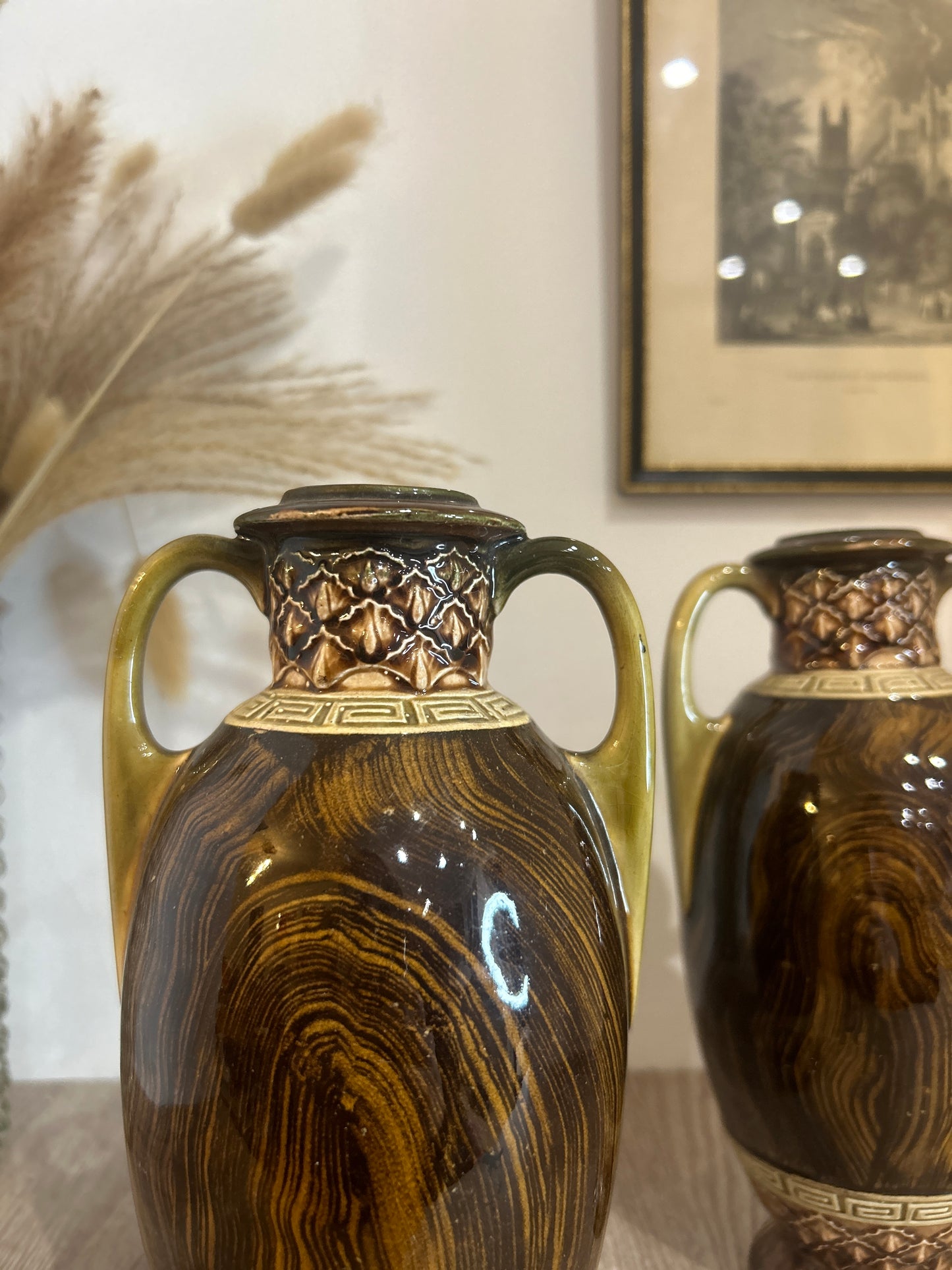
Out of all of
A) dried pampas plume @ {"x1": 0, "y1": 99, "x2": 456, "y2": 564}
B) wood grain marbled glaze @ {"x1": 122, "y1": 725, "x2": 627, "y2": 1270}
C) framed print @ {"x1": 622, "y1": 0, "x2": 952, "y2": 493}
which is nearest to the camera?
wood grain marbled glaze @ {"x1": 122, "y1": 725, "x2": 627, "y2": 1270}

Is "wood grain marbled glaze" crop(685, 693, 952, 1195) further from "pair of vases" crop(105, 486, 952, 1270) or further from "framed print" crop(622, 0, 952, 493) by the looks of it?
"framed print" crop(622, 0, 952, 493)

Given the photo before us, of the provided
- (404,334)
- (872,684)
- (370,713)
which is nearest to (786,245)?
(404,334)

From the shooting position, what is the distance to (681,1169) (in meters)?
0.83

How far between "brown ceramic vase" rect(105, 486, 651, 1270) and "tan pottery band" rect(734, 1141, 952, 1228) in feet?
0.71

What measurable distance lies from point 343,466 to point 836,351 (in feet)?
1.82

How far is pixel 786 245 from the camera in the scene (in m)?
0.96

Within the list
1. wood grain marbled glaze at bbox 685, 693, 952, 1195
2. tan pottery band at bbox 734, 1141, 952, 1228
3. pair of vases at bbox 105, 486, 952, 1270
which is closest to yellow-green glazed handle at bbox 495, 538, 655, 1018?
pair of vases at bbox 105, 486, 952, 1270

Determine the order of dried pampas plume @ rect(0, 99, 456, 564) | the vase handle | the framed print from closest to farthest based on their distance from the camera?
the vase handle, dried pampas plume @ rect(0, 99, 456, 564), the framed print

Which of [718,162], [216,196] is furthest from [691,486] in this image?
[216,196]

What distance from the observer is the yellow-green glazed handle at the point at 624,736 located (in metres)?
0.60

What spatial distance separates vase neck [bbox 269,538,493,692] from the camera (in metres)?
0.54

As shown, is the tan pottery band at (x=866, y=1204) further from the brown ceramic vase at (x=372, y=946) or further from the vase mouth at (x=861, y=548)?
the vase mouth at (x=861, y=548)

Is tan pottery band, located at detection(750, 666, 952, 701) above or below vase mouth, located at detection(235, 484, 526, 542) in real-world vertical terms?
below

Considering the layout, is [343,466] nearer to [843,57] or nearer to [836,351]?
[836,351]
